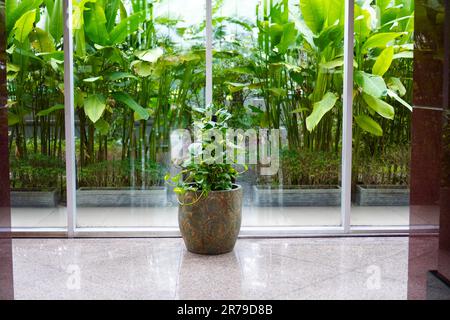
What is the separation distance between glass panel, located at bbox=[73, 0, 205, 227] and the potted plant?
0.48 metres

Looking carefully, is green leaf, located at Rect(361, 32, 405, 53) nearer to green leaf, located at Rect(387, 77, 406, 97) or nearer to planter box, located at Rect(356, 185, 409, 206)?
green leaf, located at Rect(387, 77, 406, 97)

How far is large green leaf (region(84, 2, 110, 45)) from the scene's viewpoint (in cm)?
403

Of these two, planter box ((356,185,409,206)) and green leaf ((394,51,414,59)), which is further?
planter box ((356,185,409,206))

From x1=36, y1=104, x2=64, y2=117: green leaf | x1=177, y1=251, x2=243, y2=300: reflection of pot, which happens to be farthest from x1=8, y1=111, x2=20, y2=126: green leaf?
x1=177, y1=251, x2=243, y2=300: reflection of pot

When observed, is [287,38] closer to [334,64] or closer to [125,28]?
[334,64]

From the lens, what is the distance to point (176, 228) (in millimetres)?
4223

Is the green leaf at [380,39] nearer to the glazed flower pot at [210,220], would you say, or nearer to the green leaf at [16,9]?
the glazed flower pot at [210,220]

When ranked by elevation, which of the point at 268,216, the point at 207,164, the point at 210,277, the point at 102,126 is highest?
the point at 102,126

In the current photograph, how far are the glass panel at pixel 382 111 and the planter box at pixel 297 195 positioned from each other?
207 mm

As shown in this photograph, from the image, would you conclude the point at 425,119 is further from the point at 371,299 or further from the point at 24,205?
the point at 24,205

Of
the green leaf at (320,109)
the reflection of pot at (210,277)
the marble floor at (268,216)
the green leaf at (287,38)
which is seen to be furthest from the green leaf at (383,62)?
the reflection of pot at (210,277)

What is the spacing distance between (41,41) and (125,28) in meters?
0.66

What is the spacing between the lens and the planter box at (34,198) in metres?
4.14

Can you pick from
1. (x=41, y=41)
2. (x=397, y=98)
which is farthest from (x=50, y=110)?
(x=397, y=98)
